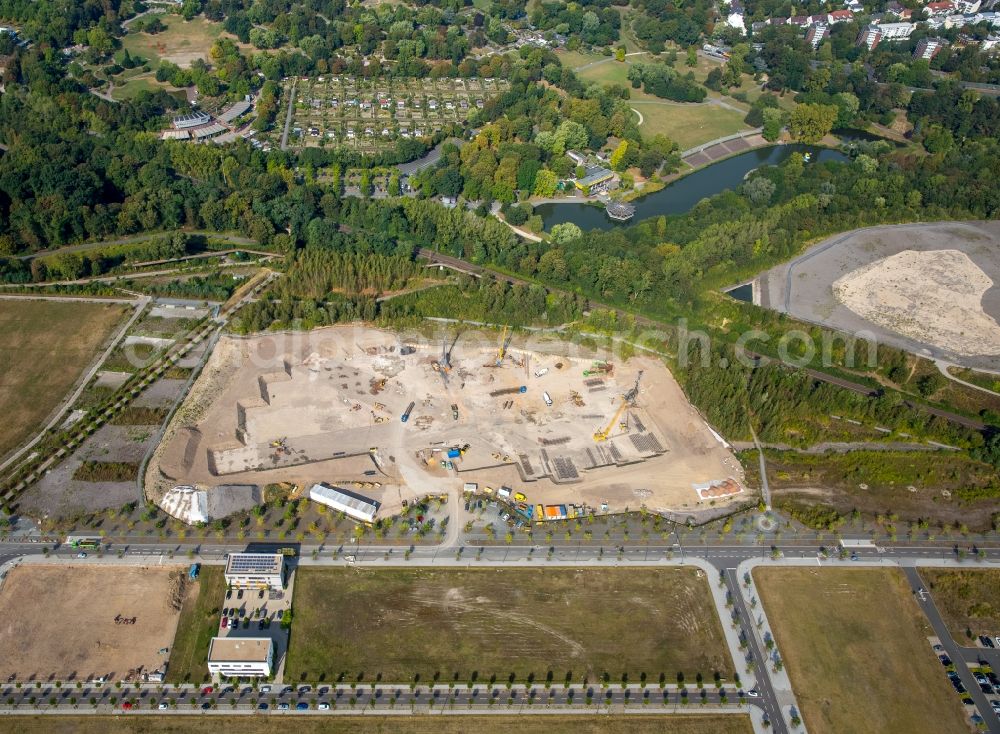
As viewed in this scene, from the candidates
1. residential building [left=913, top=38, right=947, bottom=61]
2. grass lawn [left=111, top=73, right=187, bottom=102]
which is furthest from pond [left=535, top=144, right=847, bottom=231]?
grass lawn [left=111, top=73, right=187, bottom=102]

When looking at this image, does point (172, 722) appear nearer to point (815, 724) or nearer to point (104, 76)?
point (815, 724)

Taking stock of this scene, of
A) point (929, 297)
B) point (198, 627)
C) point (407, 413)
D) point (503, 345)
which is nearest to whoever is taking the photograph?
point (198, 627)

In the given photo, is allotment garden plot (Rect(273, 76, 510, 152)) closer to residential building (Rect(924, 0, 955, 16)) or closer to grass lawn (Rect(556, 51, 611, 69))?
grass lawn (Rect(556, 51, 611, 69))

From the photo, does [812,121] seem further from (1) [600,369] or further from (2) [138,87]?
(2) [138,87]

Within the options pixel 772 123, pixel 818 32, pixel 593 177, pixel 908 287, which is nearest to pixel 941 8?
pixel 818 32

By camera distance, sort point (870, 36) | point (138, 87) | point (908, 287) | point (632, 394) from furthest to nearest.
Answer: point (870, 36), point (138, 87), point (908, 287), point (632, 394)

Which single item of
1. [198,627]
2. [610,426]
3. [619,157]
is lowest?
[198,627]

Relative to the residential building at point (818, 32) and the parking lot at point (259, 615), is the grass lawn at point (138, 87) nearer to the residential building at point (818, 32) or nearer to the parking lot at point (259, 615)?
the parking lot at point (259, 615)
